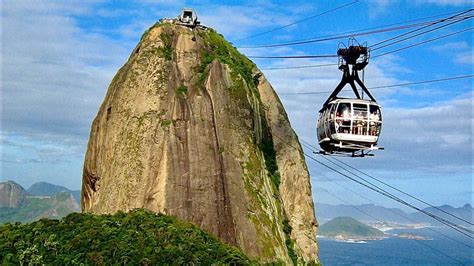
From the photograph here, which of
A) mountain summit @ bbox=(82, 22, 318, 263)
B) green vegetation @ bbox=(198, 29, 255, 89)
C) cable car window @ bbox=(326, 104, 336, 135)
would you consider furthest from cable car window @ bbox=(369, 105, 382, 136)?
green vegetation @ bbox=(198, 29, 255, 89)

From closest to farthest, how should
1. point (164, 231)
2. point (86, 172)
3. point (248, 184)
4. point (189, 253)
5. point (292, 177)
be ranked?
point (189, 253), point (164, 231), point (248, 184), point (86, 172), point (292, 177)

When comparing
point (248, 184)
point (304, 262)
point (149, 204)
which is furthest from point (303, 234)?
point (149, 204)

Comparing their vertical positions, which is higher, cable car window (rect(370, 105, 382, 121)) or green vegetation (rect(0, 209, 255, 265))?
cable car window (rect(370, 105, 382, 121))

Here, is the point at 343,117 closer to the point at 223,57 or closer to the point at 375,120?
the point at 375,120

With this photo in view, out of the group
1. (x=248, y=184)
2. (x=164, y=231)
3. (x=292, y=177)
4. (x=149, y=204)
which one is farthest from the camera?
(x=292, y=177)

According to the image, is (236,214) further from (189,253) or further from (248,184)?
(189,253)

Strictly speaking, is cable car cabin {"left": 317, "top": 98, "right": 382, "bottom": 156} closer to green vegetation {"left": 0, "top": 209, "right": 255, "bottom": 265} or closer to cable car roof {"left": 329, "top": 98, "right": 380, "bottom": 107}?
cable car roof {"left": 329, "top": 98, "right": 380, "bottom": 107}

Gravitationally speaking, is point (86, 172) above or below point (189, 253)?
above

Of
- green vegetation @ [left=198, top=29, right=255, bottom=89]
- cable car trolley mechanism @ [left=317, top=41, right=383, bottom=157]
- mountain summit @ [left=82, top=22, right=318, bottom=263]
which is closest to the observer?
cable car trolley mechanism @ [left=317, top=41, right=383, bottom=157]
